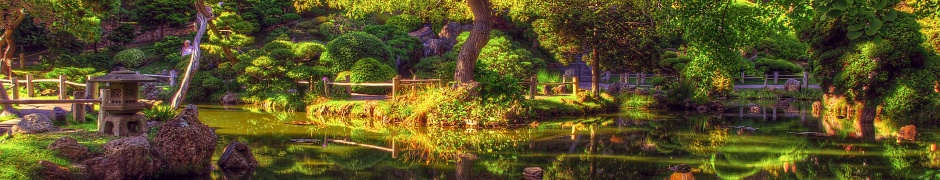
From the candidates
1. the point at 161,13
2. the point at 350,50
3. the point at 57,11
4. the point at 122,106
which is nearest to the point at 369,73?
the point at 350,50

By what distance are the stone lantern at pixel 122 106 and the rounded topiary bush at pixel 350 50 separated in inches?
462

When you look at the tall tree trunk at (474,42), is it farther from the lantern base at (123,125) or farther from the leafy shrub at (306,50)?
the leafy shrub at (306,50)

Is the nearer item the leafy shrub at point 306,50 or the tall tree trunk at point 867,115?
the tall tree trunk at point 867,115

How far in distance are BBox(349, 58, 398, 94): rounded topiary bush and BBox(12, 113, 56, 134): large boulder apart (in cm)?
1082

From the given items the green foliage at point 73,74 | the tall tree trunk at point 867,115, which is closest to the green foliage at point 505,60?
the tall tree trunk at point 867,115

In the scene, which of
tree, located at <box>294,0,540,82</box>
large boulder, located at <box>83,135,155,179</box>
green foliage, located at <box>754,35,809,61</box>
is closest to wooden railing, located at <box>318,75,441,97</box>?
tree, located at <box>294,0,540,82</box>

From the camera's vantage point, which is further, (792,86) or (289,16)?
(289,16)

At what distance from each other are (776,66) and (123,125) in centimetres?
2446

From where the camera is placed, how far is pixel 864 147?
41.1ft

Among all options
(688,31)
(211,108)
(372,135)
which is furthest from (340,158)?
(211,108)

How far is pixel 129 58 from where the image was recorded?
91.0 feet

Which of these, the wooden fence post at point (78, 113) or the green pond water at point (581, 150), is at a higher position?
the wooden fence post at point (78, 113)

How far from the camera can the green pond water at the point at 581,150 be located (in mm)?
9805

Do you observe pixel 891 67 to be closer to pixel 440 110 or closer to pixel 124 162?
pixel 440 110
